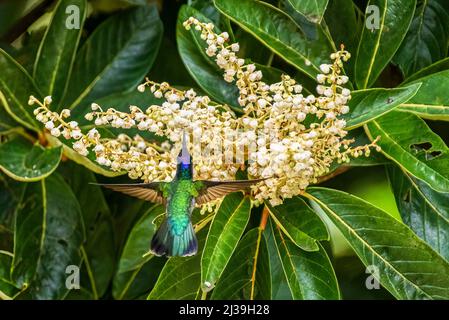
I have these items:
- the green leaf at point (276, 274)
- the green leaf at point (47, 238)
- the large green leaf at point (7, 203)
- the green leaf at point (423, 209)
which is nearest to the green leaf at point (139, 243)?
the green leaf at point (47, 238)

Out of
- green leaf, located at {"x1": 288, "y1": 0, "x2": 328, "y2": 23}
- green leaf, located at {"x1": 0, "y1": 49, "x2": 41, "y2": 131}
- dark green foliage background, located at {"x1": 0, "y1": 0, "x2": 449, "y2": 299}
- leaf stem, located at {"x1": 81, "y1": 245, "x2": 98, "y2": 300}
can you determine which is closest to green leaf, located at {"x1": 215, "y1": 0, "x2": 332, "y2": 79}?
dark green foliage background, located at {"x1": 0, "y1": 0, "x2": 449, "y2": 299}

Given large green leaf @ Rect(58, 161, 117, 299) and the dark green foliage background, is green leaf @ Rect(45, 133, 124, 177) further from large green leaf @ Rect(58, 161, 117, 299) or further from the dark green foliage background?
large green leaf @ Rect(58, 161, 117, 299)

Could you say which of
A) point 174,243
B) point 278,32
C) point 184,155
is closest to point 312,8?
point 278,32

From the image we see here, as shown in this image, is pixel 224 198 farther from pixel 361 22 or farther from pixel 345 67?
pixel 361 22

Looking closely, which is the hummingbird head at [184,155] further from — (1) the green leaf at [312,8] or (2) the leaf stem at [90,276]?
(2) the leaf stem at [90,276]

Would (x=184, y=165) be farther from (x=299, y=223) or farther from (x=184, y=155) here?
(x=299, y=223)
